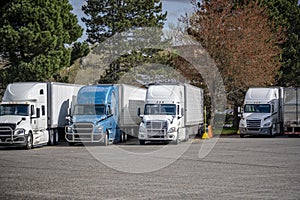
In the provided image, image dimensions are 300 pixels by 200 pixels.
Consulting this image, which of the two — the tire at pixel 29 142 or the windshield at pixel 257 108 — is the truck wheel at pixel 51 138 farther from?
the windshield at pixel 257 108

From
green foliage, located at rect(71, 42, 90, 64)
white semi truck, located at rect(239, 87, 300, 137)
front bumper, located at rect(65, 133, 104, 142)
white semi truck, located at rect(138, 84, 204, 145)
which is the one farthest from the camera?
green foliage, located at rect(71, 42, 90, 64)

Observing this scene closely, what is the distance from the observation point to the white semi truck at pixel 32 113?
30828 mm

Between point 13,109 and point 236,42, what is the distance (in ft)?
69.7

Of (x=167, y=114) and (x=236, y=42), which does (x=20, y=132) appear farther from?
(x=236, y=42)

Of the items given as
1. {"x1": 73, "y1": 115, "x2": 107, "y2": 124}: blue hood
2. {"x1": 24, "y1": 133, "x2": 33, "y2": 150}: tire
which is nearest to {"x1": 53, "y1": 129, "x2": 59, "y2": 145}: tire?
{"x1": 73, "y1": 115, "x2": 107, "y2": 124}: blue hood

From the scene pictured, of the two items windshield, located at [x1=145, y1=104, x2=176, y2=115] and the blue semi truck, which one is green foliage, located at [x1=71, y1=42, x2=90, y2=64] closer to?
the blue semi truck

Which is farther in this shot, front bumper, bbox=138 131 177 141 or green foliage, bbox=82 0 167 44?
green foliage, bbox=82 0 167 44

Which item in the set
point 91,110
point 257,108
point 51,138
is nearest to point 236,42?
point 257,108

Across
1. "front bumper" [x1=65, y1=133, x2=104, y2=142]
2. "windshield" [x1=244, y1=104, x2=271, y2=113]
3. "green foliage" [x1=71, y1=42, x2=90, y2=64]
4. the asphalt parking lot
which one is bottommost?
the asphalt parking lot

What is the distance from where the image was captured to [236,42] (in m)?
46.4

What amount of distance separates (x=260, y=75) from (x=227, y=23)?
5134mm

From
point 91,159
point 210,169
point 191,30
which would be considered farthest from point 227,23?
point 210,169

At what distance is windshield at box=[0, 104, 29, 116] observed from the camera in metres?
31.7

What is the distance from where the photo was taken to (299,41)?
59438 mm
